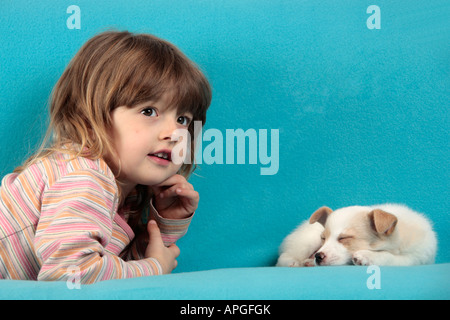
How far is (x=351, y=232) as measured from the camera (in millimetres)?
1567

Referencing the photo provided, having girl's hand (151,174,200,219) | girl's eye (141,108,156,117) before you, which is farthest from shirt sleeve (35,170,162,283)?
girl's hand (151,174,200,219)

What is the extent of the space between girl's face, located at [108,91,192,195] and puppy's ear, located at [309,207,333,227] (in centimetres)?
51

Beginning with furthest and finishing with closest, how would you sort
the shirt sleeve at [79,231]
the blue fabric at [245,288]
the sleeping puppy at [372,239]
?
1. the sleeping puppy at [372,239]
2. the shirt sleeve at [79,231]
3. the blue fabric at [245,288]

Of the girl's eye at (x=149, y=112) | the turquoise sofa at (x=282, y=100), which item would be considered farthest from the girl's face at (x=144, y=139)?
the turquoise sofa at (x=282, y=100)

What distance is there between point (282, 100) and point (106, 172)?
78 cm

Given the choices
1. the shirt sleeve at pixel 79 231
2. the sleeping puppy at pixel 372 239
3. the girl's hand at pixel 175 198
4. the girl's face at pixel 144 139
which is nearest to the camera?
the shirt sleeve at pixel 79 231

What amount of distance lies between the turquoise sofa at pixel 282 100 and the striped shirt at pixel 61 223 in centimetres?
51

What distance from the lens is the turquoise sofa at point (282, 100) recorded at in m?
1.78

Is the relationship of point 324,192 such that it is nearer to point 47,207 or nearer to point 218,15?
point 218,15

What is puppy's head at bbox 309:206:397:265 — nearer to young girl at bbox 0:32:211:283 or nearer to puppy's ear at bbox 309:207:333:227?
puppy's ear at bbox 309:207:333:227

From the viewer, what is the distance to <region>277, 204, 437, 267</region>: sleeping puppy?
4.96 ft

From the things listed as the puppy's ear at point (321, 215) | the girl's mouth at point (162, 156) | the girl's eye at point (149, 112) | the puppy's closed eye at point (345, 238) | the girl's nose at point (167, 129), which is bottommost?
the puppy's closed eye at point (345, 238)

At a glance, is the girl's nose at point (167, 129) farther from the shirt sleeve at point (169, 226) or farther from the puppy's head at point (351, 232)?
the puppy's head at point (351, 232)

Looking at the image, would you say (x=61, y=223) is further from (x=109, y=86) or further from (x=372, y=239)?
(x=372, y=239)
